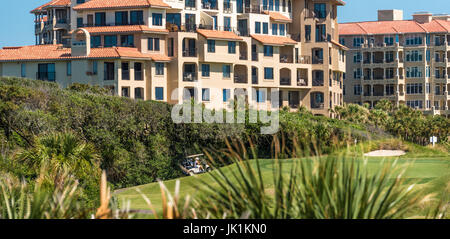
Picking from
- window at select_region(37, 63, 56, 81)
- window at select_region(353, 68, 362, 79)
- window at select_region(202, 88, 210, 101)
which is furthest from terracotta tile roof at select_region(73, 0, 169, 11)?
window at select_region(353, 68, 362, 79)

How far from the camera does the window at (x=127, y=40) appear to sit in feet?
251

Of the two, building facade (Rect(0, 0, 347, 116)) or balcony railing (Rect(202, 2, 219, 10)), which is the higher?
balcony railing (Rect(202, 2, 219, 10))

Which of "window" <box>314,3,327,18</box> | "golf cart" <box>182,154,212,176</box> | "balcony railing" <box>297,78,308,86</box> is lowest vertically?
"golf cart" <box>182,154,212,176</box>

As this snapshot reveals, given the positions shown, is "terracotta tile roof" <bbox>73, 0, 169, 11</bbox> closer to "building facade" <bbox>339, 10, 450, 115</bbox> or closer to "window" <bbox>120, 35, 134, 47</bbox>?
"window" <bbox>120, 35, 134, 47</bbox>

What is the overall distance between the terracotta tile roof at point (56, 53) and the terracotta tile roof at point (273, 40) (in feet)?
38.7

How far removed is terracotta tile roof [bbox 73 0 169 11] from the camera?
252 ft

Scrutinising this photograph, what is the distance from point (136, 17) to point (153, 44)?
3.33m

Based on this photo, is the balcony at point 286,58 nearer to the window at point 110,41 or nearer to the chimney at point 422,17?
the window at point 110,41

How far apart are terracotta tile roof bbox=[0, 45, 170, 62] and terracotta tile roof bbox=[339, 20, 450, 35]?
53269 millimetres

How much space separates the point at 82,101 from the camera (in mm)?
52406

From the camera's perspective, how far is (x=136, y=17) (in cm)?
7750
